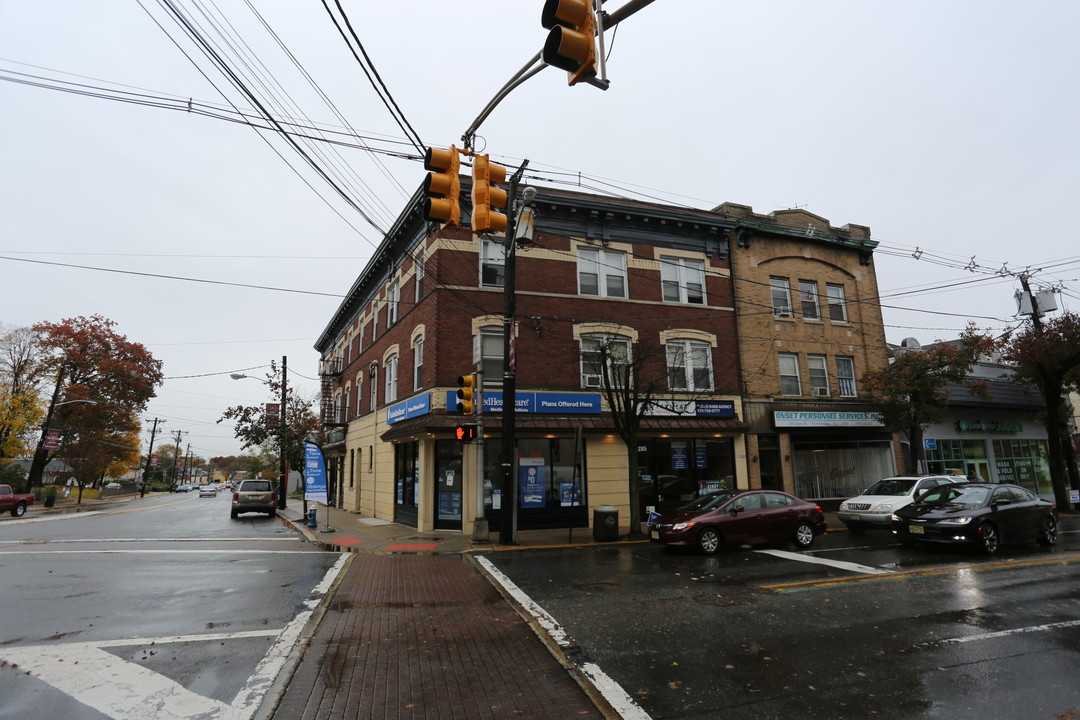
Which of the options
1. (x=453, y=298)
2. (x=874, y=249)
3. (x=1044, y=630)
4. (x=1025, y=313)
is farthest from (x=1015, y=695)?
(x=1025, y=313)

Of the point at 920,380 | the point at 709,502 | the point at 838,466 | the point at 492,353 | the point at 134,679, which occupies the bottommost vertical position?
the point at 134,679

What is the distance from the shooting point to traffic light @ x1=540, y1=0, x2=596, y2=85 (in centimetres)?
421

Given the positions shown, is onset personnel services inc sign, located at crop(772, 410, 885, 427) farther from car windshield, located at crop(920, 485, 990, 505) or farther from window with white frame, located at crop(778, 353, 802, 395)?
car windshield, located at crop(920, 485, 990, 505)

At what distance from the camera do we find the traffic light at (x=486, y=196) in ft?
21.2

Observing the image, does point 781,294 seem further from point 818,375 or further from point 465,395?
point 465,395

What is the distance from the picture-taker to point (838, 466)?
20.8 meters

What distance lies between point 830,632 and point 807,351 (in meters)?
16.5

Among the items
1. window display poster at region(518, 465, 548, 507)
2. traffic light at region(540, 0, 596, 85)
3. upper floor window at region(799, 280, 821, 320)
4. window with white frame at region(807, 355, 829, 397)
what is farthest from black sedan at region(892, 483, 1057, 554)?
traffic light at region(540, 0, 596, 85)

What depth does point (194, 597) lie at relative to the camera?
8578 mm

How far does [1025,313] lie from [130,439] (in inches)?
2649

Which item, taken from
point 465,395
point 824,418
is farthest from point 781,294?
point 465,395

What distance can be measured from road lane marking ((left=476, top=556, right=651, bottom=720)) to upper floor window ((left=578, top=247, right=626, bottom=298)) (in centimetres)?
1091

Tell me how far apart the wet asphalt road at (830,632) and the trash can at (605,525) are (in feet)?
11.4

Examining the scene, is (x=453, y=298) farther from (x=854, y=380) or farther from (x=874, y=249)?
(x=874, y=249)
